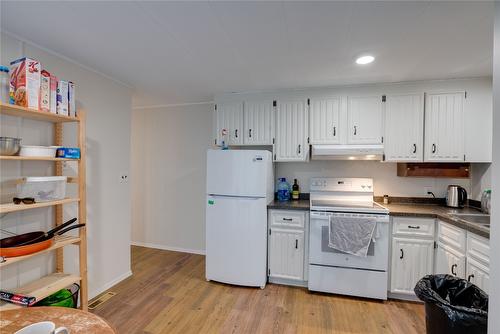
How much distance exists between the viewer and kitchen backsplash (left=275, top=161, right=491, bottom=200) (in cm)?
268

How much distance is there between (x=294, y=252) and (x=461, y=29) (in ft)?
7.77

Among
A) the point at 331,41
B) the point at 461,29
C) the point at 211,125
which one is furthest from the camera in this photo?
the point at 211,125

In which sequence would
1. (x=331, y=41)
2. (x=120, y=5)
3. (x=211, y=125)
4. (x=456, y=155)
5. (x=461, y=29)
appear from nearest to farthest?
(x=120, y=5) < (x=461, y=29) < (x=331, y=41) < (x=456, y=155) < (x=211, y=125)

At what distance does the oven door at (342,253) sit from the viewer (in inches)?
92.8

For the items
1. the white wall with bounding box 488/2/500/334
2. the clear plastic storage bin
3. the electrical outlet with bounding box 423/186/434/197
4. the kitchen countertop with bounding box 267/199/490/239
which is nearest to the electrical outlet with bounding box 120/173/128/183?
the clear plastic storage bin

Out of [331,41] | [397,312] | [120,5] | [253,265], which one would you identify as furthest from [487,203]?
[120,5]

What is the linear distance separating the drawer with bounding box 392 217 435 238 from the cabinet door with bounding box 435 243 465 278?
0.51 feet

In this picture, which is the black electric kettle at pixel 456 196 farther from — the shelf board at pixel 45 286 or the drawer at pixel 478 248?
the shelf board at pixel 45 286

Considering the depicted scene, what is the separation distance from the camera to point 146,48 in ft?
6.28

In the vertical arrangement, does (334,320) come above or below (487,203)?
below

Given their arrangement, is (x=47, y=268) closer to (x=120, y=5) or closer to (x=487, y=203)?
(x=120, y=5)

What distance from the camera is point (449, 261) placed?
7.04 feet

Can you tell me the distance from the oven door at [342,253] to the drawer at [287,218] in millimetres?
136

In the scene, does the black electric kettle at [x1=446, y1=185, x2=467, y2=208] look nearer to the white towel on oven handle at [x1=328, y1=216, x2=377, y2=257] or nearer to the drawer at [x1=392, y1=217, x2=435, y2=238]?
the drawer at [x1=392, y1=217, x2=435, y2=238]
